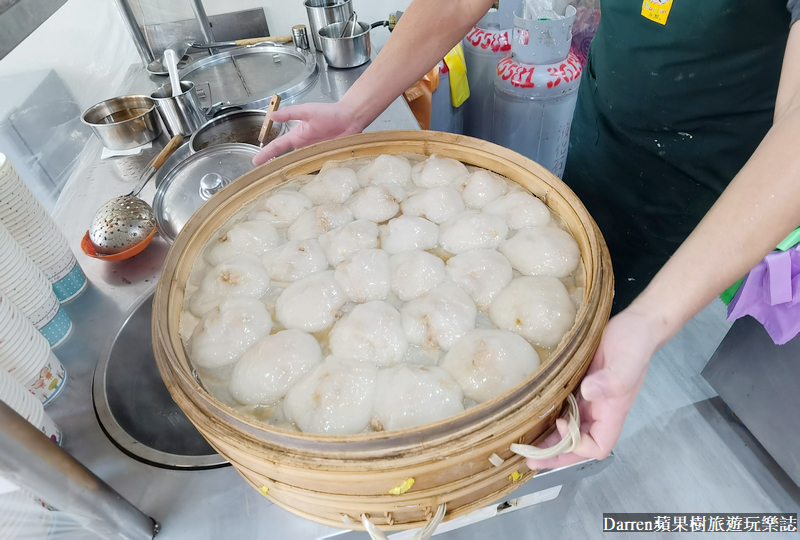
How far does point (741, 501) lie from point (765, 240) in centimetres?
175

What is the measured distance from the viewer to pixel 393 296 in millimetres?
1009

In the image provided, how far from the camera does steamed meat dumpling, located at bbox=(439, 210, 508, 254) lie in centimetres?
107

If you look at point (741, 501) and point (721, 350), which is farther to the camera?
point (721, 350)

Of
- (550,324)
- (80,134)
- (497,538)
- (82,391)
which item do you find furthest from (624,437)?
(80,134)

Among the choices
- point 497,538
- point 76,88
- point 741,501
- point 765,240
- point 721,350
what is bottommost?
point 741,501

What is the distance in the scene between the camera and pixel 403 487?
693 millimetres

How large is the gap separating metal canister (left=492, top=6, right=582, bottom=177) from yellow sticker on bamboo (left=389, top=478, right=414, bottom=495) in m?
2.58

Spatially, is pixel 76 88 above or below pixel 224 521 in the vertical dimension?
above

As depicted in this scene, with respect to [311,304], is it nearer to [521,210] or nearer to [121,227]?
[521,210]

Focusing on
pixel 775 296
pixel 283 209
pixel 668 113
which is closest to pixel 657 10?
pixel 668 113

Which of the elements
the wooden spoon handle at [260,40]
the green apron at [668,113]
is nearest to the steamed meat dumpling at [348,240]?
the green apron at [668,113]

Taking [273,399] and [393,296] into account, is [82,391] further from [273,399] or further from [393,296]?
[393,296]

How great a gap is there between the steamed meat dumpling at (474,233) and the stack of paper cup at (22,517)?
0.88 metres

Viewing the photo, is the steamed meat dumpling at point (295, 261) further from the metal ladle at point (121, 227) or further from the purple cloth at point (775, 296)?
the purple cloth at point (775, 296)
